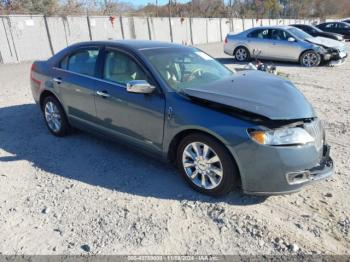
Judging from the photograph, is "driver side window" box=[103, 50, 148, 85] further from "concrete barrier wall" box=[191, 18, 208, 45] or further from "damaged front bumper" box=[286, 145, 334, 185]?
"concrete barrier wall" box=[191, 18, 208, 45]

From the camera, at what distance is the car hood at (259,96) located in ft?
10.4

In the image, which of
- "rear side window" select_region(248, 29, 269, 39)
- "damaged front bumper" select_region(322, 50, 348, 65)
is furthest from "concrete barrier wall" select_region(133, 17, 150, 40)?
"damaged front bumper" select_region(322, 50, 348, 65)

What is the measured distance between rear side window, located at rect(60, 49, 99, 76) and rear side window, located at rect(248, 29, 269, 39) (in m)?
10.3

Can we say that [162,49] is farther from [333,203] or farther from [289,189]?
[333,203]

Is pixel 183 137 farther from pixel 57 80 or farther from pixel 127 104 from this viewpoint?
pixel 57 80

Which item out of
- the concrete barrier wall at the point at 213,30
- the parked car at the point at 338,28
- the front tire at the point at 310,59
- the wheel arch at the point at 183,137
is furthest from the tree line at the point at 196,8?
the wheel arch at the point at 183,137

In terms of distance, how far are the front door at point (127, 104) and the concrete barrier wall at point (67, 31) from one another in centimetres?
1424

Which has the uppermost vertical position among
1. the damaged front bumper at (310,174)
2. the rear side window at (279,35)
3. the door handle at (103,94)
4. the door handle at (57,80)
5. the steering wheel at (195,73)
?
the steering wheel at (195,73)

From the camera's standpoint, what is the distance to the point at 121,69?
4156mm

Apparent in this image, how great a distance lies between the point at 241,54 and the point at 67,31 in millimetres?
10387

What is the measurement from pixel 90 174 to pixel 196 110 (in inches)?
66.0

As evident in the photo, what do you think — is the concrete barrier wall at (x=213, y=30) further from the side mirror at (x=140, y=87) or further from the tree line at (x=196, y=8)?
the side mirror at (x=140, y=87)

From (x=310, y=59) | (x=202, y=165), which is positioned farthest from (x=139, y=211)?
(x=310, y=59)

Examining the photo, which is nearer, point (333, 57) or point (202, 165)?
point (202, 165)
